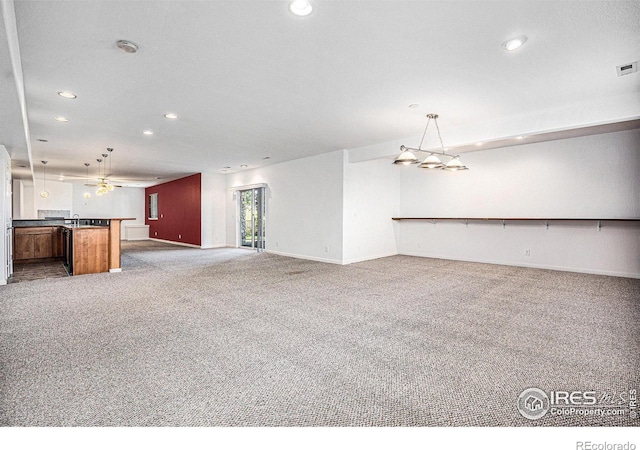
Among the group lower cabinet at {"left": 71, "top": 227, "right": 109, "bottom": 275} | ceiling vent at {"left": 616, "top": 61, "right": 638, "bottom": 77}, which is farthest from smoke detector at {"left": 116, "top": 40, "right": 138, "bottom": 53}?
ceiling vent at {"left": 616, "top": 61, "right": 638, "bottom": 77}

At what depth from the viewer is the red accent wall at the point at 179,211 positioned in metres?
11.3

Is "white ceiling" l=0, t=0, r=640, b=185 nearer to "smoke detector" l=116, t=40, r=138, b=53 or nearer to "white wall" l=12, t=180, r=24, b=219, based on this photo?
"smoke detector" l=116, t=40, r=138, b=53

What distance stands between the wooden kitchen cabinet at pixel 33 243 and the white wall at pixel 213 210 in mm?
4048

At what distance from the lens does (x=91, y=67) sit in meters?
3.26

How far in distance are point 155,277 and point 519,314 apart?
5839 millimetres

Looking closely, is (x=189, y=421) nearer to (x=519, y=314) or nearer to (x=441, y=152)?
(x=519, y=314)

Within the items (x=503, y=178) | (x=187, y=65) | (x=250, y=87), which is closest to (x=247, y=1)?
(x=187, y=65)

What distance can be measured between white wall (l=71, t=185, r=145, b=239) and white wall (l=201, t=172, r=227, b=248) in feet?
17.6

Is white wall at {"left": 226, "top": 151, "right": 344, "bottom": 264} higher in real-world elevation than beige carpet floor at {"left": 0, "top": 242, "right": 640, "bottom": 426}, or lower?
higher

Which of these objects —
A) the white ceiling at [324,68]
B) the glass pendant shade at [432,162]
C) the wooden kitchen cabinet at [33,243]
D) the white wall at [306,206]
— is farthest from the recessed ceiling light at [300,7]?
the wooden kitchen cabinet at [33,243]

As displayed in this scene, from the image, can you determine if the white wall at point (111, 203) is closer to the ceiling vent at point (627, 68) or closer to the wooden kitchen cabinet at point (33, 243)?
the wooden kitchen cabinet at point (33, 243)

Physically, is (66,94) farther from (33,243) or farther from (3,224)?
(33,243)

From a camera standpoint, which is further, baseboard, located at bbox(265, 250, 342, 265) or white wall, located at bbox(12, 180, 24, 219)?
white wall, located at bbox(12, 180, 24, 219)

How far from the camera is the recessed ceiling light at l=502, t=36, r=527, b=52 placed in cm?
275
